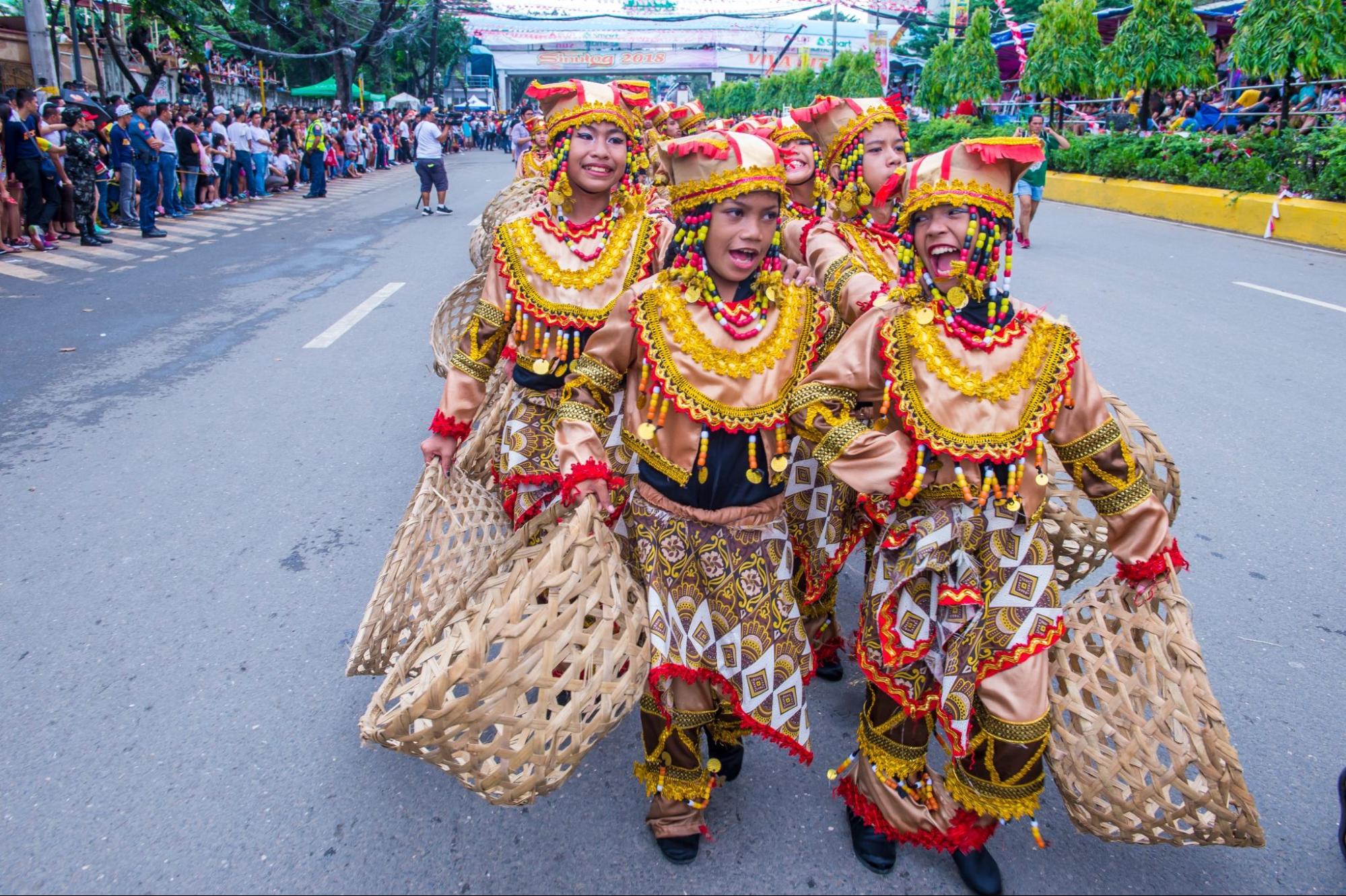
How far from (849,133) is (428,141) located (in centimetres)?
1395

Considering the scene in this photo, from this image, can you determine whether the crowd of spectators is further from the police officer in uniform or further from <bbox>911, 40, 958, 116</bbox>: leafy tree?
<bbox>911, 40, 958, 116</bbox>: leafy tree

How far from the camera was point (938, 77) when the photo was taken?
2822 centimetres

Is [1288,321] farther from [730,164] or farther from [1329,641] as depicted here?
[730,164]

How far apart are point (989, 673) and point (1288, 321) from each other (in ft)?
26.5

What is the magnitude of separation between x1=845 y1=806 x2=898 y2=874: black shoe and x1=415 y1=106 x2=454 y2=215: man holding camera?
15.3m

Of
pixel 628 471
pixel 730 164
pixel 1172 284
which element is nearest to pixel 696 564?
pixel 628 471

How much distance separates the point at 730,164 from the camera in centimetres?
256

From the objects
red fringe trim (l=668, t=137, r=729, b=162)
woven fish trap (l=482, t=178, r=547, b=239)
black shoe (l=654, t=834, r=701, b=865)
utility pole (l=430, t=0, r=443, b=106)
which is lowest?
black shoe (l=654, t=834, r=701, b=865)

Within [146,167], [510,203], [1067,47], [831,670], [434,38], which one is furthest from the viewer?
[434,38]

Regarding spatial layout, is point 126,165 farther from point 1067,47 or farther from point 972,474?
point 1067,47

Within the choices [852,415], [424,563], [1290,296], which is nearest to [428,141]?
[1290,296]

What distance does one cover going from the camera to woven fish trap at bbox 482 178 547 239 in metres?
5.13

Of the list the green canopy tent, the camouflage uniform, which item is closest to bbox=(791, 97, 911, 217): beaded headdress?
the camouflage uniform

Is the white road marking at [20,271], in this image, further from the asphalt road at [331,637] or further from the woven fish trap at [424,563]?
the woven fish trap at [424,563]
